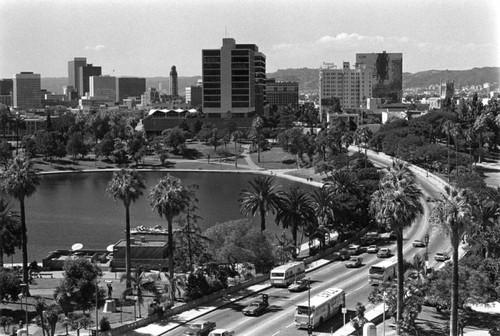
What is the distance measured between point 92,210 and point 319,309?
82442 millimetres

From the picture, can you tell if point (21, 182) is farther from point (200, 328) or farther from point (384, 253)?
point (384, 253)

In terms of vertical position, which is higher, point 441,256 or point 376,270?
point 376,270

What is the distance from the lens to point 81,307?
52.4 meters

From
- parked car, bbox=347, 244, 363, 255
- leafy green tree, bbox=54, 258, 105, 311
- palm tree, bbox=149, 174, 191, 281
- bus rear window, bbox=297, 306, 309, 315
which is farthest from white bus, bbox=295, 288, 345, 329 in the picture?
parked car, bbox=347, 244, 363, 255

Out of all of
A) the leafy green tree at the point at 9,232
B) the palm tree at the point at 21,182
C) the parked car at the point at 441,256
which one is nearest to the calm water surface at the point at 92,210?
the leafy green tree at the point at 9,232

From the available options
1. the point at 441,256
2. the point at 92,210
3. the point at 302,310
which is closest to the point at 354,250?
the point at 441,256

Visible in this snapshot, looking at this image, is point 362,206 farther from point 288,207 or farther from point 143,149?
point 143,149

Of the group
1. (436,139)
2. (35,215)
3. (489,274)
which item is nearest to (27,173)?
(489,274)

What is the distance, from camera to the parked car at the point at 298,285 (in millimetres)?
59469

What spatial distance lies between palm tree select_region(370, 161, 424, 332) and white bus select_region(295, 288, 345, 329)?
5502 millimetres

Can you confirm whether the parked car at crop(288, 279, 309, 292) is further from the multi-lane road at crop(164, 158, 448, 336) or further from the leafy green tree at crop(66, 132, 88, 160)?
the leafy green tree at crop(66, 132, 88, 160)

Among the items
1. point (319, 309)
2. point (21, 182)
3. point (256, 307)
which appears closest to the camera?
point (319, 309)

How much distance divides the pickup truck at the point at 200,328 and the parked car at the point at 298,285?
1205 cm

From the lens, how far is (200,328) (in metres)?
48.1
